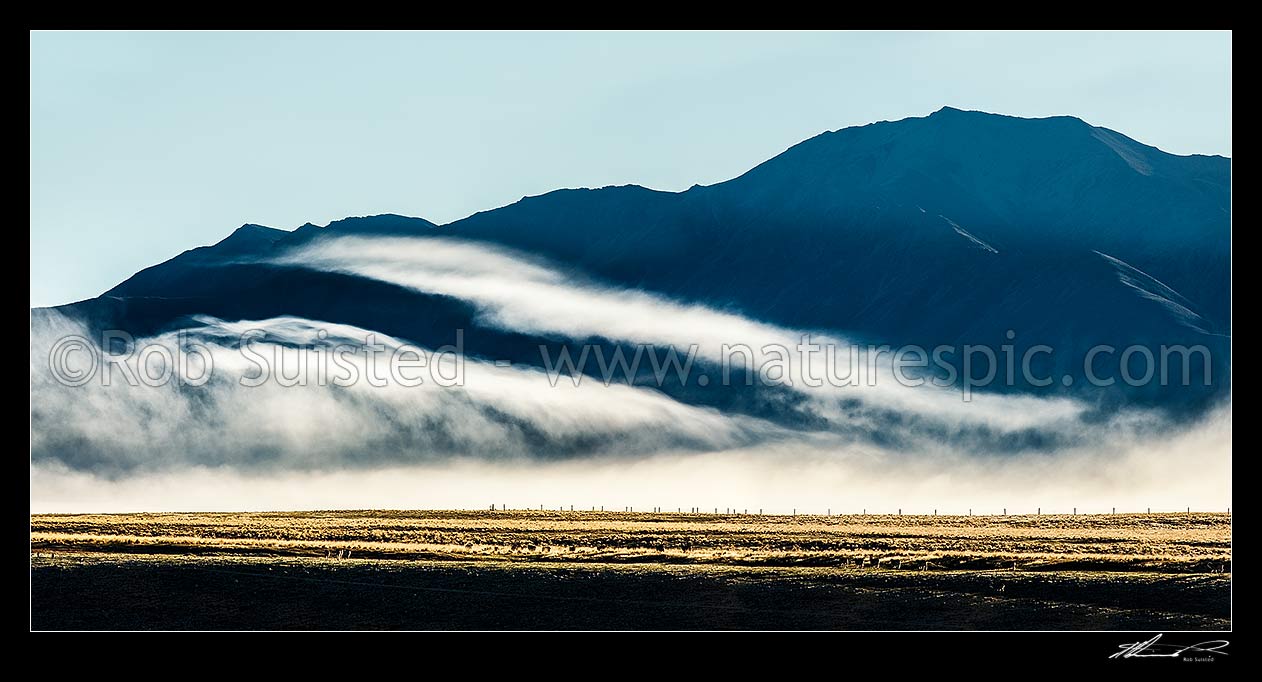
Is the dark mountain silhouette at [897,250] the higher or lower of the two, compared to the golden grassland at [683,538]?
higher

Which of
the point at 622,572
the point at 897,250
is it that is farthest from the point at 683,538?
the point at 897,250

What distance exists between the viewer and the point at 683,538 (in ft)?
154

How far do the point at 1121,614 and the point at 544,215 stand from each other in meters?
36.1

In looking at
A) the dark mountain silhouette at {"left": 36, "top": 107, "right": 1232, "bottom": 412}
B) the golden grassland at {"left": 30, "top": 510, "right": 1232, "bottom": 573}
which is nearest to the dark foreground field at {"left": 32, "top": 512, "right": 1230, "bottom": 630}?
the golden grassland at {"left": 30, "top": 510, "right": 1232, "bottom": 573}

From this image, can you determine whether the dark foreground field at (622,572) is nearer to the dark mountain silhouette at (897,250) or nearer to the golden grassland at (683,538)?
the golden grassland at (683,538)

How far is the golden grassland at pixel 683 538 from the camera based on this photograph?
140 feet

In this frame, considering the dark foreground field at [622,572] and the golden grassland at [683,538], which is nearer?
the dark foreground field at [622,572]

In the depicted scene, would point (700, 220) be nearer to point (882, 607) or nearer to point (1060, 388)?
point (1060, 388)

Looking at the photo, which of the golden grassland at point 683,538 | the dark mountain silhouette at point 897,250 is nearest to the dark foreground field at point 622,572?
the golden grassland at point 683,538

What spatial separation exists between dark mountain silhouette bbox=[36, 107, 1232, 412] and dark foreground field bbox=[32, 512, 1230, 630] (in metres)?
7.52

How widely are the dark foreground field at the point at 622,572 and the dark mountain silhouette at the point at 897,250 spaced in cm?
752

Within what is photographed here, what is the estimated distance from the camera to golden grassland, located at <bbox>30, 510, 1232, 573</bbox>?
4272 cm

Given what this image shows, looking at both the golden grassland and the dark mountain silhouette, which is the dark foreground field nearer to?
the golden grassland
